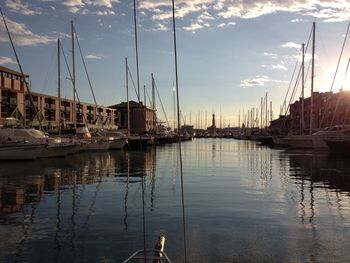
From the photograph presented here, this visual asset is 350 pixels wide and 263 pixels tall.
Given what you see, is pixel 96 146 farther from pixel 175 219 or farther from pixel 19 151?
pixel 175 219

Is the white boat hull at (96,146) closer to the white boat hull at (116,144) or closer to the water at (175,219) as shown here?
the white boat hull at (116,144)

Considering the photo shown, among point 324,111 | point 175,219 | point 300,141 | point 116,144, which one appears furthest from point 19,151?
point 324,111

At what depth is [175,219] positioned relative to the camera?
15.0 meters

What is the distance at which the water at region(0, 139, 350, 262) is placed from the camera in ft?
36.1

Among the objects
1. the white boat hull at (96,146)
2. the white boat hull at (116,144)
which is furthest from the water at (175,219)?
the white boat hull at (116,144)

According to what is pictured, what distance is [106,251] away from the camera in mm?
11047

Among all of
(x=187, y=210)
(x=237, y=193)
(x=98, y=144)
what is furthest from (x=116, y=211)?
(x=98, y=144)

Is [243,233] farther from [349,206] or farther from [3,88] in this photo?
[3,88]

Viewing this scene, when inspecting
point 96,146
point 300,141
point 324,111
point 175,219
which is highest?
point 324,111

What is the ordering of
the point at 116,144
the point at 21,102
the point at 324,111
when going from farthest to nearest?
the point at 21,102
the point at 324,111
the point at 116,144

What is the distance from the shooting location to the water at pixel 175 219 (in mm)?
11008

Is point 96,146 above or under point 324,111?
under

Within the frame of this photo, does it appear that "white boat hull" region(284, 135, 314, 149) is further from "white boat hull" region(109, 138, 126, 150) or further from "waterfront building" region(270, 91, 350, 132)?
"white boat hull" region(109, 138, 126, 150)

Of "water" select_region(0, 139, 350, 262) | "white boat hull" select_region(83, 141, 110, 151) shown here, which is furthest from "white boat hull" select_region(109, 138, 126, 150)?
"water" select_region(0, 139, 350, 262)
